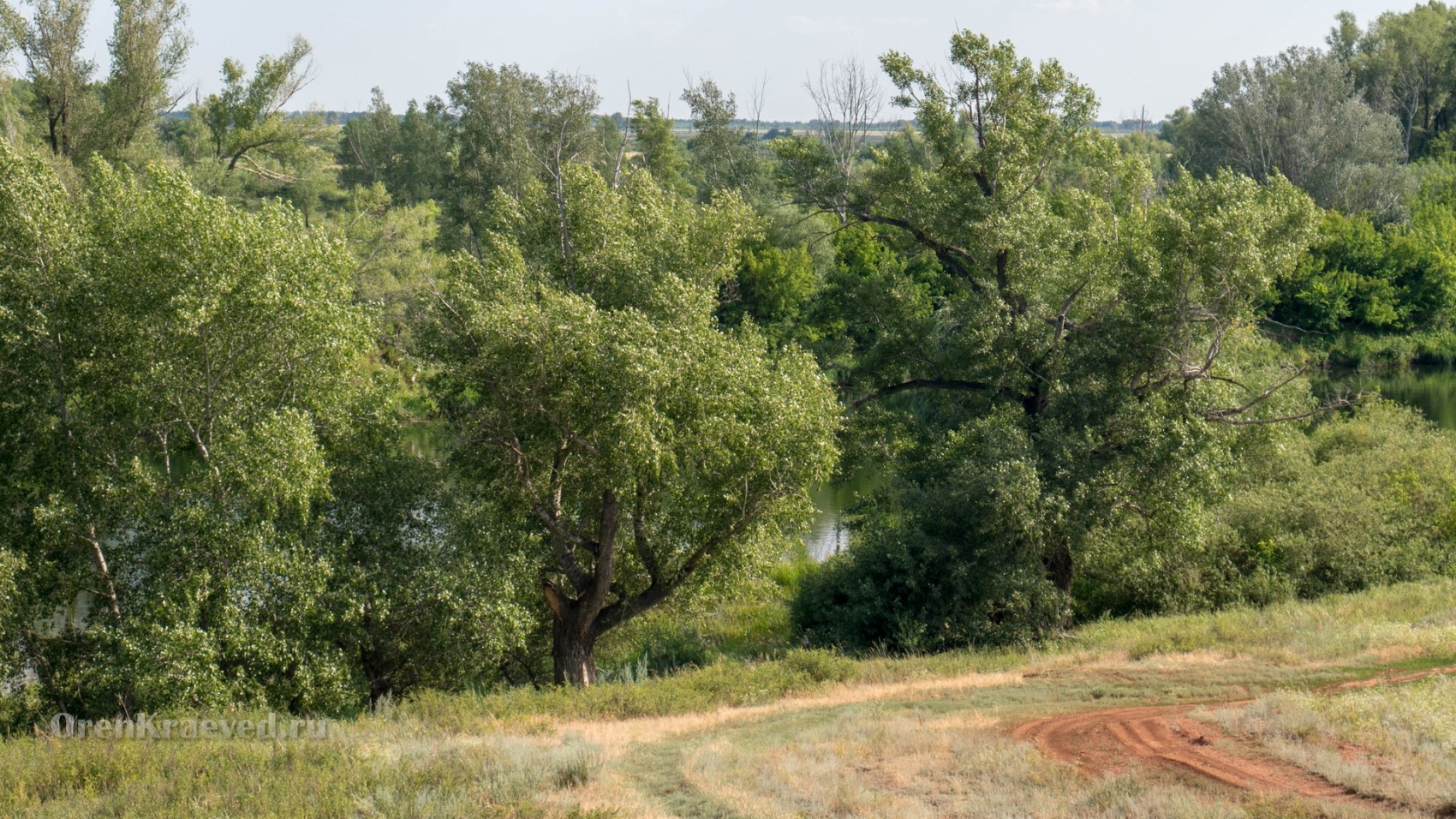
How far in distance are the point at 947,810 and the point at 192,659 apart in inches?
422

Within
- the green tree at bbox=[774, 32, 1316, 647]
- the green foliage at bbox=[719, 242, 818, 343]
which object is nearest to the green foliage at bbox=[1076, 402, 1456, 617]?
the green tree at bbox=[774, 32, 1316, 647]

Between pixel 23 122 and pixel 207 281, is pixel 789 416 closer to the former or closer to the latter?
pixel 207 281

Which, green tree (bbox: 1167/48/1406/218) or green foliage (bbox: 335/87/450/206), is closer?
green tree (bbox: 1167/48/1406/218)

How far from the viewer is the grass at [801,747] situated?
10.7m

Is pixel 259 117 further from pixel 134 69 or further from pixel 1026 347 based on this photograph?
pixel 1026 347

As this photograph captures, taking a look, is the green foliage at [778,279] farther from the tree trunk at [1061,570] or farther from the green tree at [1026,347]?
the tree trunk at [1061,570]

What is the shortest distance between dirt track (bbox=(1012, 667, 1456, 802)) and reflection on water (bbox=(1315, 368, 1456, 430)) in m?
37.9

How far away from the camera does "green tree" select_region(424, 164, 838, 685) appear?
18328 mm

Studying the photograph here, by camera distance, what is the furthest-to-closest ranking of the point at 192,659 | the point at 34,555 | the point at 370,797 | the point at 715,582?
the point at 715,582 → the point at 34,555 → the point at 192,659 → the point at 370,797

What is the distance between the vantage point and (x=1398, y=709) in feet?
43.8

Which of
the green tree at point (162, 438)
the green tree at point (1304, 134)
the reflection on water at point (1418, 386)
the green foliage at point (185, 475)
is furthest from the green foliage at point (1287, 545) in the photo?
the green tree at point (1304, 134)

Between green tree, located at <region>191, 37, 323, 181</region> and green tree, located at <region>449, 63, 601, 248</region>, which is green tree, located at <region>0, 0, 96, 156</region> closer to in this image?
green tree, located at <region>191, 37, 323, 181</region>

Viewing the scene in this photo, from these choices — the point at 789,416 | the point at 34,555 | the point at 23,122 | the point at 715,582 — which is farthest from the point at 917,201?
the point at 23,122

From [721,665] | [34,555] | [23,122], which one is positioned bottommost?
[721,665]
